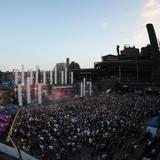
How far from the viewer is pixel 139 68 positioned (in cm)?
9662

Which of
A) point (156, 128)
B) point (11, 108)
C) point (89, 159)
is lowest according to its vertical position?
point (89, 159)

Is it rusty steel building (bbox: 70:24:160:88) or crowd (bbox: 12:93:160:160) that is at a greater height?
rusty steel building (bbox: 70:24:160:88)

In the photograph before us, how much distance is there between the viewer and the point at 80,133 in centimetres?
2897

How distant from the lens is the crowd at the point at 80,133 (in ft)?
83.4

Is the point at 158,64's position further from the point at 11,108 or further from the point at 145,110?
the point at 11,108

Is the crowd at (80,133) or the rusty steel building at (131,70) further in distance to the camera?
the rusty steel building at (131,70)

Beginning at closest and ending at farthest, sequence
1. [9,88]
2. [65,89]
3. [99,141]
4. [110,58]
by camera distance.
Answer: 1. [99,141]
2. [9,88]
3. [65,89]
4. [110,58]

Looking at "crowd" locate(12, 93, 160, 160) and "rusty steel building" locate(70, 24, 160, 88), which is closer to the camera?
"crowd" locate(12, 93, 160, 160)

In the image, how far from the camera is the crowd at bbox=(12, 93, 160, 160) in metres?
25.4

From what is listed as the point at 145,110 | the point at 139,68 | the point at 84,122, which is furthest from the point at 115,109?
the point at 139,68

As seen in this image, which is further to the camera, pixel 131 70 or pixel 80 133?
pixel 131 70

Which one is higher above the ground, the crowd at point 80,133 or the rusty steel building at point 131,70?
the rusty steel building at point 131,70

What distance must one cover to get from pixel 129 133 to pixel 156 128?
104 inches

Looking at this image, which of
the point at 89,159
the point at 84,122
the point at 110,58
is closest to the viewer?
the point at 89,159
